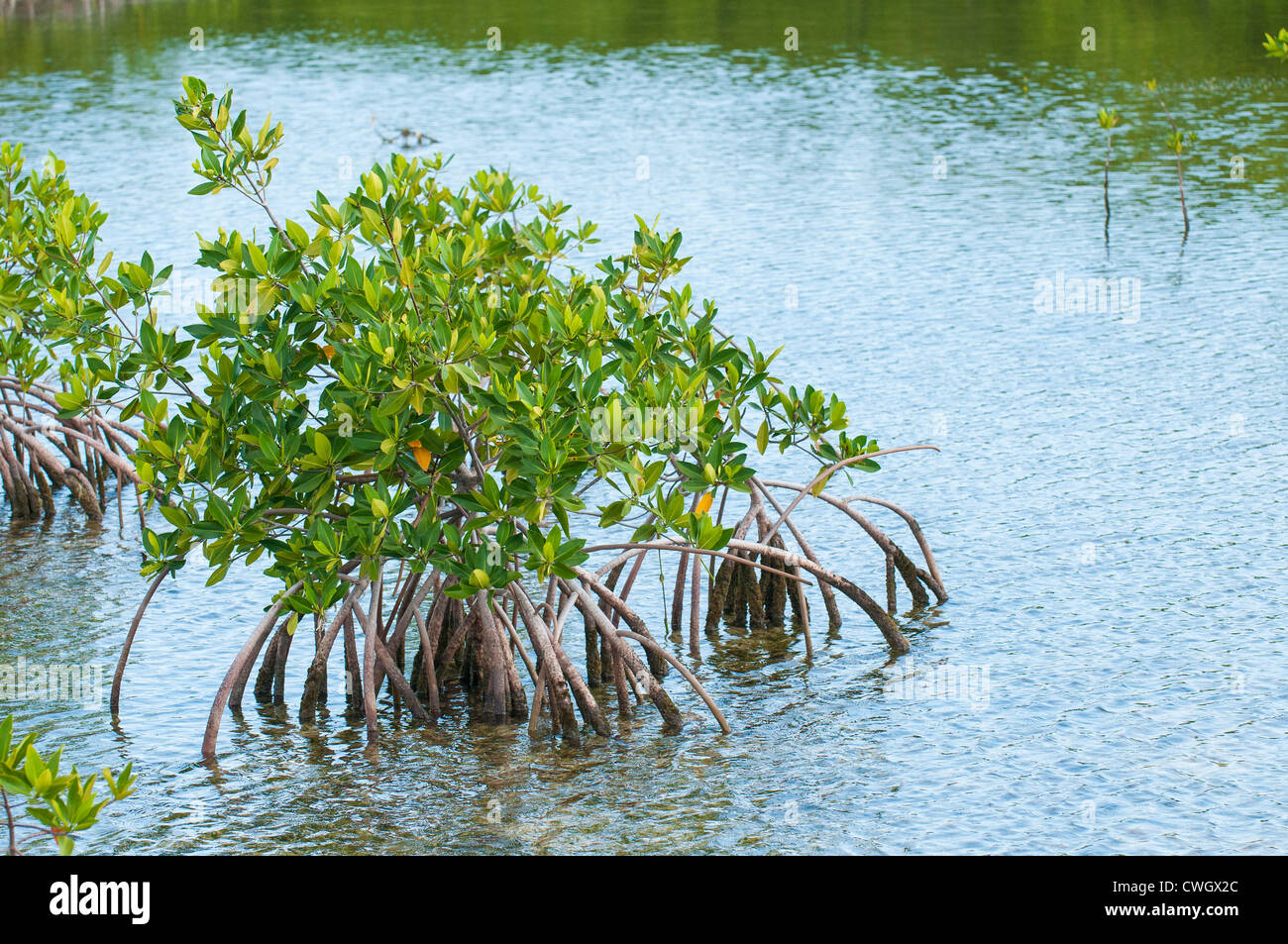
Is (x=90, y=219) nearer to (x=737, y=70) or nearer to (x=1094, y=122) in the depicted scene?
(x=1094, y=122)

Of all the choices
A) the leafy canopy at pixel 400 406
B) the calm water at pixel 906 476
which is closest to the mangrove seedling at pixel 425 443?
the leafy canopy at pixel 400 406

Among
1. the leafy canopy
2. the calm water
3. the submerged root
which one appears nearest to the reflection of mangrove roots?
the submerged root

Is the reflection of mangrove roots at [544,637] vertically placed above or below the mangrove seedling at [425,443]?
below

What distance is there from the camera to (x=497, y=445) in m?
11.1

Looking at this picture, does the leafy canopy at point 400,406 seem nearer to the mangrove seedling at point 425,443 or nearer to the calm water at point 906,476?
the mangrove seedling at point 425,443

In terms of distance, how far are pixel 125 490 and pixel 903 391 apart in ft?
29.7

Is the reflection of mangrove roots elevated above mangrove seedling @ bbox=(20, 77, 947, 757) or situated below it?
below

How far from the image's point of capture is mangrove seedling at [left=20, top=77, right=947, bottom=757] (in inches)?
404

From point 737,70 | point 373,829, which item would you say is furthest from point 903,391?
point 737,70

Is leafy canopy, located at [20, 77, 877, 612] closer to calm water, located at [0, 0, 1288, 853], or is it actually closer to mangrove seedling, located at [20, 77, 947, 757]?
mangrove seedling, located at [20, 77, 947, 757]

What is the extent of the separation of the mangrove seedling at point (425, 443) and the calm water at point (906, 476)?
2.01ft

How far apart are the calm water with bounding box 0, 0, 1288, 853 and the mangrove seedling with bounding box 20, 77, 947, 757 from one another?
61 centimetres

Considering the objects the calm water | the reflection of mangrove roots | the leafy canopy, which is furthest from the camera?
the reflection of mangrove roots

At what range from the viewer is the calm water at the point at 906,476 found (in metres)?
10.4
